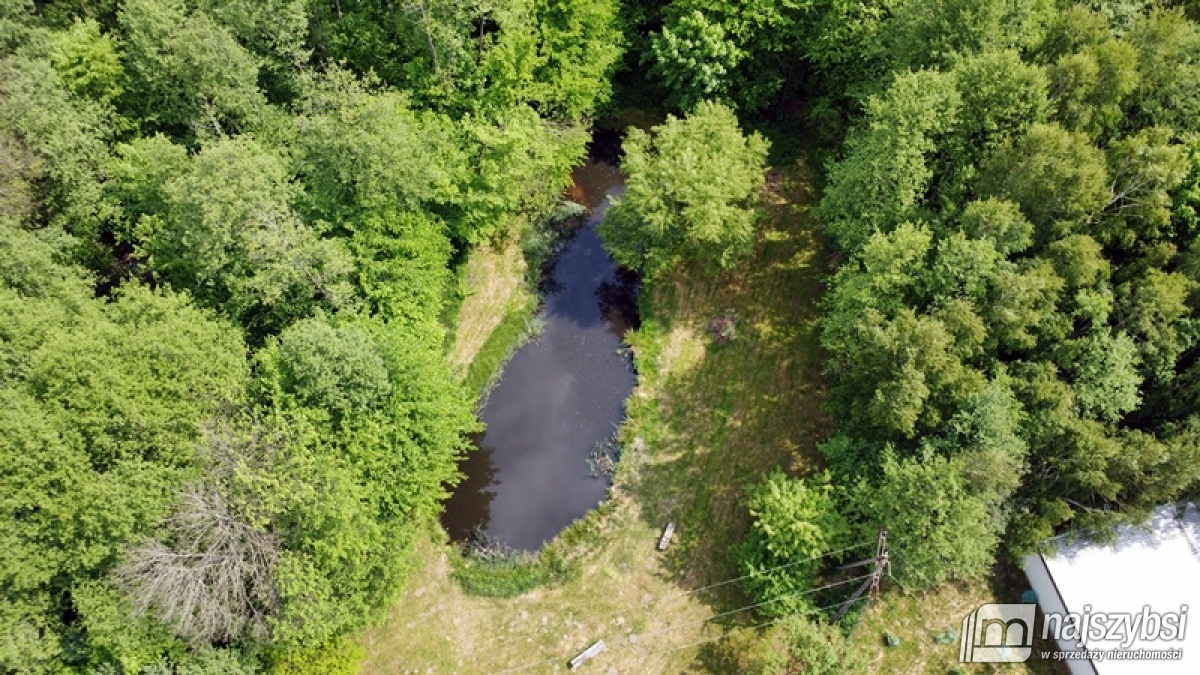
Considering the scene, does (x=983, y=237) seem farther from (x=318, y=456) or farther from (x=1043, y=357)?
(x=318, y=456)

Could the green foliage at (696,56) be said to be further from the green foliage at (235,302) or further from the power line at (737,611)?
the power line at (737,611)

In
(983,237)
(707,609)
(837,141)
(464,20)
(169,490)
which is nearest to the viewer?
(169,490)

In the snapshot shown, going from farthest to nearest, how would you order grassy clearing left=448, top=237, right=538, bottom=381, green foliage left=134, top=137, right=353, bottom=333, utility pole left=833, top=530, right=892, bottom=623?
grassy clearing left=448, top=237, right=538, bottom=381, green foliage left=134, top=137, right=353, bottom=333, utility pole left=833, top=530, right=892, bottom=623

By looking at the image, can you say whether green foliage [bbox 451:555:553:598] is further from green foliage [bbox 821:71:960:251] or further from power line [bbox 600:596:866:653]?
green foliage [bbox 821:71:960:251]

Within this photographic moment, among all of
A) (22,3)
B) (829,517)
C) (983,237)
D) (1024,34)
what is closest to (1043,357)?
(983,237)

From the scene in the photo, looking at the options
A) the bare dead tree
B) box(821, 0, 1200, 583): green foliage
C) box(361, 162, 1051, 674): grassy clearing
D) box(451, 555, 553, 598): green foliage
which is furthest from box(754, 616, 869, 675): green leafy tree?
the bare dead tree

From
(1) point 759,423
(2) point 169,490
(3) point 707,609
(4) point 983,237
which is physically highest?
(4) point 983,237
